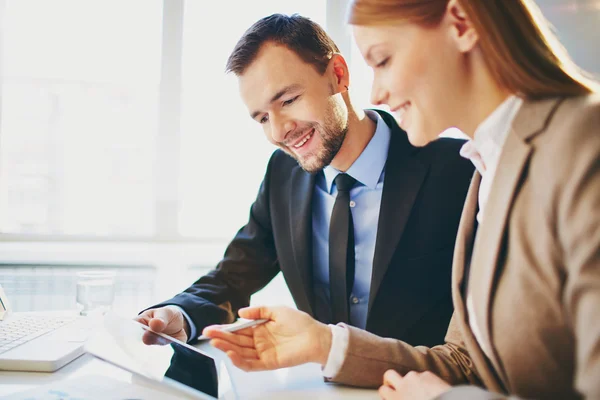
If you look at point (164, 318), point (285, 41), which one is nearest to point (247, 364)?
point (164, 318)

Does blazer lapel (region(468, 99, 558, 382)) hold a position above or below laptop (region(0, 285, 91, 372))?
above

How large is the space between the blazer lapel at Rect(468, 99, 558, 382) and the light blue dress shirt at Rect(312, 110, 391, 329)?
0.73 metres

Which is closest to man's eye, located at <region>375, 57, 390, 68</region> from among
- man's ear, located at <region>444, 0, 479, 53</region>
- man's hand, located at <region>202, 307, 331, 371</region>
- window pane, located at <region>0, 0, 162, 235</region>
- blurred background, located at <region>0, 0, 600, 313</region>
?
man's ear, located at <region>444, 0, 479, 53</region>

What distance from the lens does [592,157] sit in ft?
1.86

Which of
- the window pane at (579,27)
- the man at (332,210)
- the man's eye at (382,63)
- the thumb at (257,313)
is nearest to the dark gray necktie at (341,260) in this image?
the man at (332,210)

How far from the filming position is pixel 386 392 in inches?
32.8

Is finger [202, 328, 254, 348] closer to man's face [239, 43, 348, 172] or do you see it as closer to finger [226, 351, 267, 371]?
finger [226, 351, 267, 371]

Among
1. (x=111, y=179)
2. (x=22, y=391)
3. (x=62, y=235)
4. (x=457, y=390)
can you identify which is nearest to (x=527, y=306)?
(x=457, y=390)

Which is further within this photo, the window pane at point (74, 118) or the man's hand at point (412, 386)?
the window pane at point (74, 118)

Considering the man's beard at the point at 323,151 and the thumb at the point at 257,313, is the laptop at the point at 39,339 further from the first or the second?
the man's beard at the point at 323,151

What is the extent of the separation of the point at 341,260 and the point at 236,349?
1.94ft

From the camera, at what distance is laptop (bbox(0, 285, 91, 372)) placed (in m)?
0.93

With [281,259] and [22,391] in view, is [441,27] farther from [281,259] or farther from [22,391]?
[281,259]

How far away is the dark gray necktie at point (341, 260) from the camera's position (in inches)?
56.2
